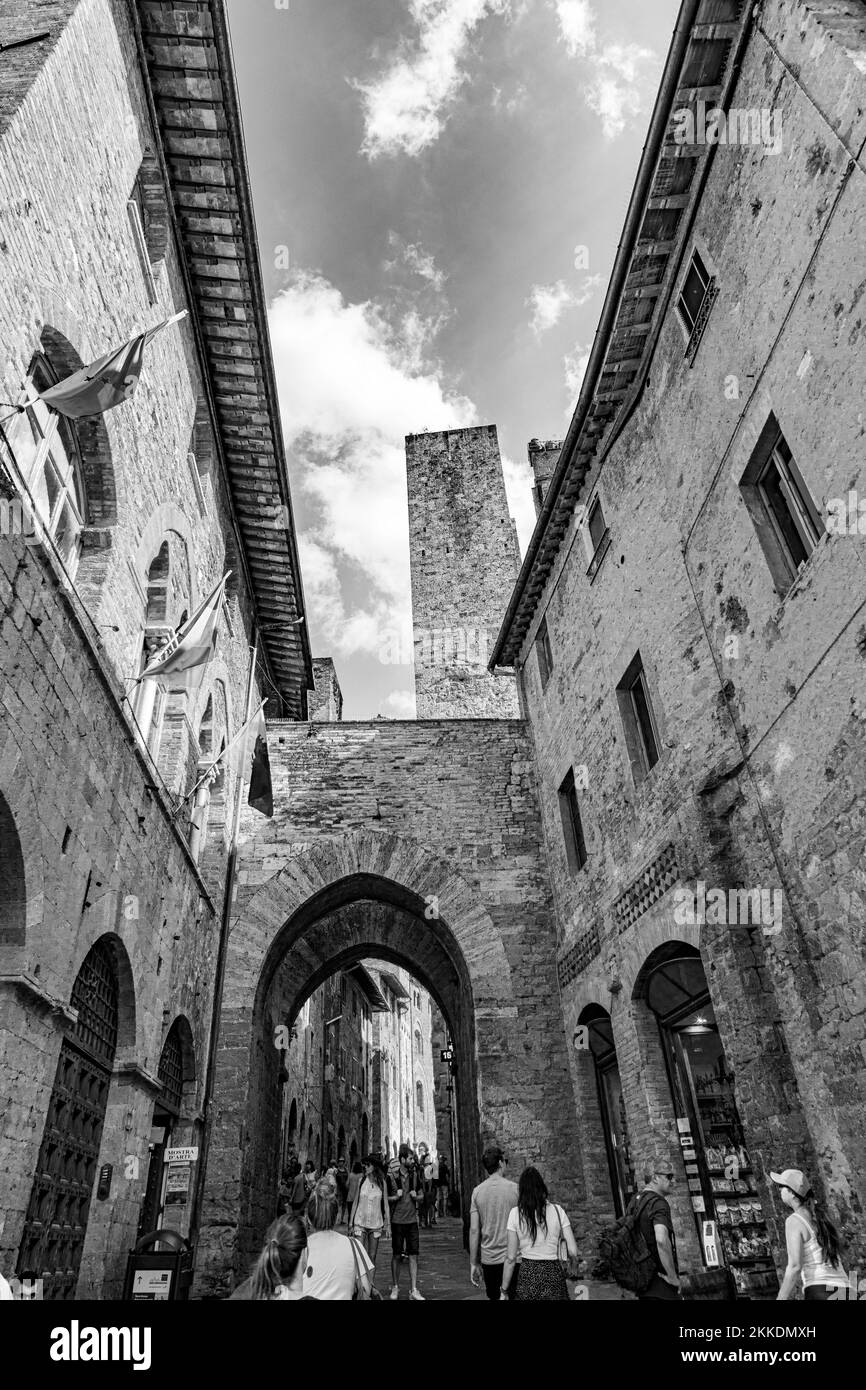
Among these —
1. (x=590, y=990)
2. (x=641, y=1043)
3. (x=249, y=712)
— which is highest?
(x=249, y=712)

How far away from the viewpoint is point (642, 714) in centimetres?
865

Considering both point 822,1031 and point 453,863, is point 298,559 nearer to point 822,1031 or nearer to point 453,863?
point 453,863

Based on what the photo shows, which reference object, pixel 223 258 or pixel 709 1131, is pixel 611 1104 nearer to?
pixel 709 1131

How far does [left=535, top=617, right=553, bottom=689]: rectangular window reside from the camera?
11.7 meters

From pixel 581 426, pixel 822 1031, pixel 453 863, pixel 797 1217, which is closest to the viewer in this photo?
pixel 797 1217

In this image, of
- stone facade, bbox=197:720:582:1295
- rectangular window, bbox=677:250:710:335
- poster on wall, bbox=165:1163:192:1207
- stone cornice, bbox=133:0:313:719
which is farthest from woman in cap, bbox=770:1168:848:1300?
stone cornice, bbox=133:0:313:719

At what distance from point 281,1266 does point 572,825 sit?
808cm

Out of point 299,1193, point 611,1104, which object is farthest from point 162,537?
point 299,1193

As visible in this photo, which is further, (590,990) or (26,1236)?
(590,990)

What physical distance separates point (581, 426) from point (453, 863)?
6133 millimetres

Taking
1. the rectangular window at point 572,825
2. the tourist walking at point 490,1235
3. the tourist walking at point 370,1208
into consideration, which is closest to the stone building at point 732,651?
the rectangular window at point 572,825

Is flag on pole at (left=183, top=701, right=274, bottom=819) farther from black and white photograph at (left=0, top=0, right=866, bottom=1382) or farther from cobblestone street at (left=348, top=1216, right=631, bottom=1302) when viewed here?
cobblestone street at (left=348, top=1216, right=631, bottom=1302)

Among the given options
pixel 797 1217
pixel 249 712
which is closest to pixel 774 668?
pixel 797 1217
